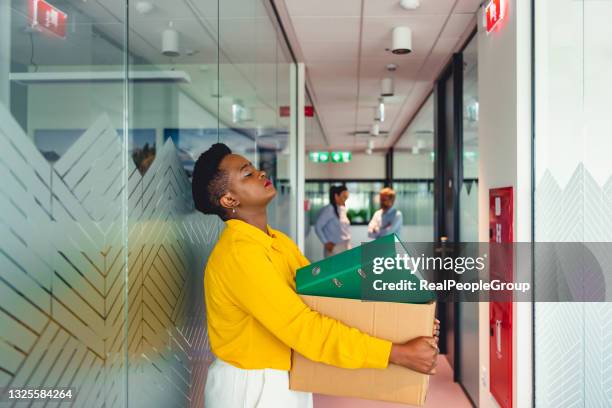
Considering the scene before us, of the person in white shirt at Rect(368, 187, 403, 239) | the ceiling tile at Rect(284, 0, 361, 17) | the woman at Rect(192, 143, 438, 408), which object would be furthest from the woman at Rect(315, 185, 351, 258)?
the woman at Rect(192, 143, 438, 408)

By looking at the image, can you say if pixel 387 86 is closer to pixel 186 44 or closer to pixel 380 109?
pixel 380 109

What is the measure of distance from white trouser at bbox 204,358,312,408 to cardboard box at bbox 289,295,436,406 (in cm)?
15

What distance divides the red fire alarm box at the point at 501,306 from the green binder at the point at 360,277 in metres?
1.81

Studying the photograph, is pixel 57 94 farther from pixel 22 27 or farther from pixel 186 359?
pixel 186 359

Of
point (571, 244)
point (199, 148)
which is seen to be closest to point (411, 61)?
point (571, 244)

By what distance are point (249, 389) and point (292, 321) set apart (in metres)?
0.33

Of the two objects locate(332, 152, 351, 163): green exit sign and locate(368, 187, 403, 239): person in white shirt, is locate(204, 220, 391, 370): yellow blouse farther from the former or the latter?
locate(332, 152, 351, 163): green exit sign

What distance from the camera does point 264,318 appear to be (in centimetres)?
159

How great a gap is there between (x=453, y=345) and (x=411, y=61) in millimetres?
2757

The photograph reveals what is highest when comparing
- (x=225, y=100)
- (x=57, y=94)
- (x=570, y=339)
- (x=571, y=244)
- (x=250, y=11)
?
(x=250, y=11)

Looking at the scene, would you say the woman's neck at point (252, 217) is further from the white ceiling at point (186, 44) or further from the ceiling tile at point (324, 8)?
the ceiling tile at point (324, 8)

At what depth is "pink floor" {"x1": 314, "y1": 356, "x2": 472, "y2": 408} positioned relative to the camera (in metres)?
4.43

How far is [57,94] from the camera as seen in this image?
3.55ft

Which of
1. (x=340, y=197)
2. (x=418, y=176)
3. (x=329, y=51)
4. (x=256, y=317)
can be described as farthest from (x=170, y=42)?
(x=418, y=176)
